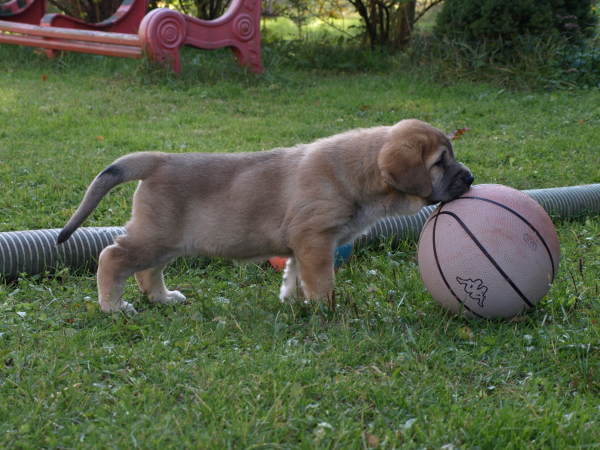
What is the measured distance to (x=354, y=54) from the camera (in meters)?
14.7

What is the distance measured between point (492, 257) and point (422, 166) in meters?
0.74

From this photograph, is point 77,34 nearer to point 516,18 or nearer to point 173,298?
point 516,18

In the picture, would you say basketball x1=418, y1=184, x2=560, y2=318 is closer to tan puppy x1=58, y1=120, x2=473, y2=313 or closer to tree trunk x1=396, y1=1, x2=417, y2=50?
tan puppy x1=58, y1=120, x2=473, y2=313

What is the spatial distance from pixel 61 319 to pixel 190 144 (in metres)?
4.41

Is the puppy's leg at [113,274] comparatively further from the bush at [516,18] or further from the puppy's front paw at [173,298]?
the bush at [516,18]

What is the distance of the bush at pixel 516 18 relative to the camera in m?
11.9

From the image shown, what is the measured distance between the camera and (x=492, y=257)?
3.80m

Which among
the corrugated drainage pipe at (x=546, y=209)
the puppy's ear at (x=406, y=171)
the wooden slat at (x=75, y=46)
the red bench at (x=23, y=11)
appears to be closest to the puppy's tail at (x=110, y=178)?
the puppy's ear at (x=406, y=171)

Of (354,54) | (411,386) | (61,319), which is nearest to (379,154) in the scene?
(411,386)

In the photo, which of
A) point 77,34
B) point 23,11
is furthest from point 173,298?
point 23,11

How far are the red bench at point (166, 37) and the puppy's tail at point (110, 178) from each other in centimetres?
765

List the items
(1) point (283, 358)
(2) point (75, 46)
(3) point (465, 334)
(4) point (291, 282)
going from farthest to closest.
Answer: (2) point (75, 46) < (4) point (291, 282) < (3) point (465, 334) < (1) point (283, 358)

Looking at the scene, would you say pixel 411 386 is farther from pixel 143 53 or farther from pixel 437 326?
pixel 143 53

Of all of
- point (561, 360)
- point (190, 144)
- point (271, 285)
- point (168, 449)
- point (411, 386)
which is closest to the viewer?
point (168, 449)
